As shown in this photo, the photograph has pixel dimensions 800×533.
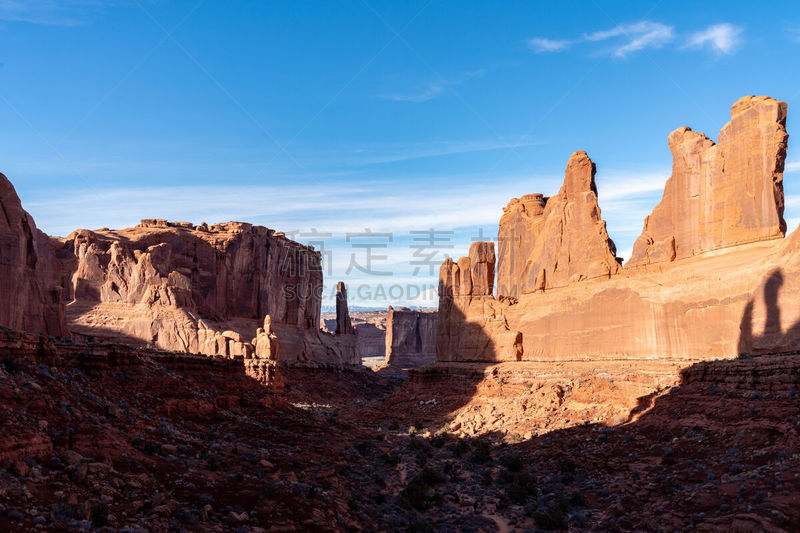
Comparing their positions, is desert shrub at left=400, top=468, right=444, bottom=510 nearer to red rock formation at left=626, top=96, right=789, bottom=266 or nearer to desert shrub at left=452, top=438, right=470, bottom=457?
desert shrub at left=452, top=438, right=470, bottom=457

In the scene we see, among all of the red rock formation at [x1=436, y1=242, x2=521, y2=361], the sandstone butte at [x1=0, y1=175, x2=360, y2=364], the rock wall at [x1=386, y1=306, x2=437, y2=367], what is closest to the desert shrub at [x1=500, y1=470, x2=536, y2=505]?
the red rock formation at [x1=436, y1=242, x2=521, y2=361]

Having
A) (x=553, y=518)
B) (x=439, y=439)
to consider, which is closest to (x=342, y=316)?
(x=439, y=439)

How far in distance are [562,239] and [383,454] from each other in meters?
20.1

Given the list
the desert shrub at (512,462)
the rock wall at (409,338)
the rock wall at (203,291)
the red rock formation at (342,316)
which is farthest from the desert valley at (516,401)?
the rock wall at (409,338)

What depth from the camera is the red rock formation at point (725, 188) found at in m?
24.6

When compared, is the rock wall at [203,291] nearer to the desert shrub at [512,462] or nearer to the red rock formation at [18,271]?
the red rock formation at [18,271]

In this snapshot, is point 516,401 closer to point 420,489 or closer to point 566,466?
point 566,466

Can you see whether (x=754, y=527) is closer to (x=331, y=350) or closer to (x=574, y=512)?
(x=574, y=512)

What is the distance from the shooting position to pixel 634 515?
14836mm

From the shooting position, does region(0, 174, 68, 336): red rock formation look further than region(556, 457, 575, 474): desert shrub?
Yes

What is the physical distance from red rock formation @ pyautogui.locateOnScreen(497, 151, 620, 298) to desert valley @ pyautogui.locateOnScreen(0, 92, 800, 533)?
0.54ft

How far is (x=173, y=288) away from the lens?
60750 mm

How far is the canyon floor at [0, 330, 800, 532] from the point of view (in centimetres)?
1111

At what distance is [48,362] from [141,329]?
43102 millimetres
